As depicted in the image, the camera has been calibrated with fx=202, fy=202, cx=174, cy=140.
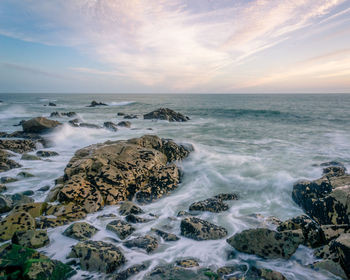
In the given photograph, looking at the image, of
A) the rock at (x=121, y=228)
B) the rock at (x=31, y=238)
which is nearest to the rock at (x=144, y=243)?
the rock at (x=121, y=228)

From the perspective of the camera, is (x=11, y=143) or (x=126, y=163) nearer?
(x=126, y=163)

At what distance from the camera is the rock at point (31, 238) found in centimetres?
357

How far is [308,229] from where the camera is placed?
12.6ft

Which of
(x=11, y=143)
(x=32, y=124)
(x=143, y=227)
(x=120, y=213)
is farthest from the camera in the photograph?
(x=32, y=124)

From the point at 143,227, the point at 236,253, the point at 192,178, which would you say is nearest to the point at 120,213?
the point at 143,227

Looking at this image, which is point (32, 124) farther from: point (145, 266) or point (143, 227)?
point (145, 266)

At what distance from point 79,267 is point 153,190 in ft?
11.6

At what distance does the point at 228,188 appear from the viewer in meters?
7.21

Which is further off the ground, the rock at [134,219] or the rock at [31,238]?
the rock at [31,238]

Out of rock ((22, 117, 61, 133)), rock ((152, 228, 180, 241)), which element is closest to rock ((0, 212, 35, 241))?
rock ((152, 228, 180, 241))

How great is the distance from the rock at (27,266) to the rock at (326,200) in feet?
16.5

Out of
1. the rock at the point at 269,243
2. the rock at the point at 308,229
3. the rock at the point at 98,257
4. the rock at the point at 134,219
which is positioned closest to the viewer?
the rock at the point at 98,257

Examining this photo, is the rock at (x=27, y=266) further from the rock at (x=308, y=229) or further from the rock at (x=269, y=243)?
the rock at (x=308, y=229)

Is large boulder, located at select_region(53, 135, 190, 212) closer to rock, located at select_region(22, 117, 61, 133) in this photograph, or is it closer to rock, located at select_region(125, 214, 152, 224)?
rock, located at select_region(125, 214, 152, 224)
